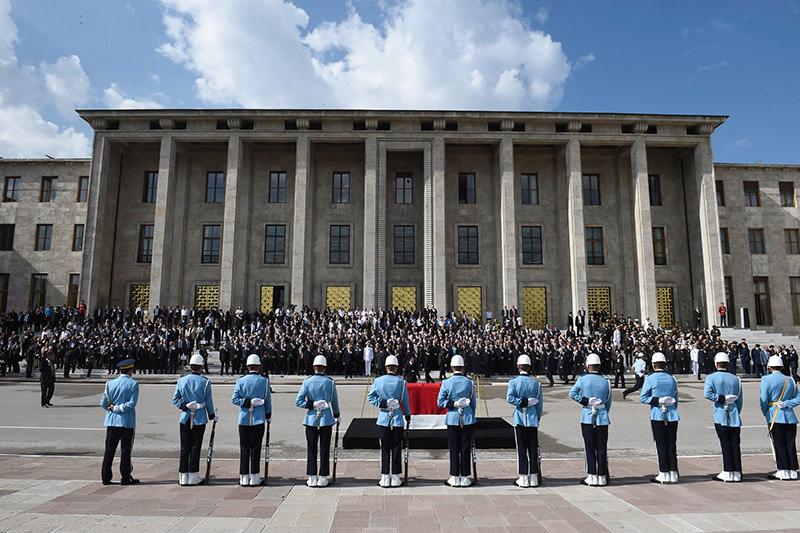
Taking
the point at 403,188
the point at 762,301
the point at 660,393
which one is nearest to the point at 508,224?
the point at 403,188

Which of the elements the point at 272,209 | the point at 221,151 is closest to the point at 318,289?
the point at 272,209

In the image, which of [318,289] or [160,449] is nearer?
[160,449]

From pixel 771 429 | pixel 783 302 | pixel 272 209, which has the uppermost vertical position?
pixel 272 209

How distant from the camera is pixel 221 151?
35.1m

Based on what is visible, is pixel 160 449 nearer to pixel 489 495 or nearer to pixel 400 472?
pixel 400 472

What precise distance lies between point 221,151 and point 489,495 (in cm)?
3384

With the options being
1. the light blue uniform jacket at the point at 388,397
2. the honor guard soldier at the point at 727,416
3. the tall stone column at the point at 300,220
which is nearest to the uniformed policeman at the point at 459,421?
the light blue uniform jacket at the point at 388,397

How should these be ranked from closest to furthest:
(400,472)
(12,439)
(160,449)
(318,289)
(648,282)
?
(400,472)
(160,449)
(12,439)
(648,282)
(318,289)

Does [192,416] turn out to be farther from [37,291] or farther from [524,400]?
[37,291]

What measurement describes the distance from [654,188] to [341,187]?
22.6m

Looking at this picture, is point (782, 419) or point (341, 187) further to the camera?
point (341, 187)

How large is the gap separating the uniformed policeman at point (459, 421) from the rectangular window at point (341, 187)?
28.6 metres

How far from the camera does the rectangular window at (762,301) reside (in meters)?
34.3

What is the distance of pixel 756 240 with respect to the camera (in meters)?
35.3
